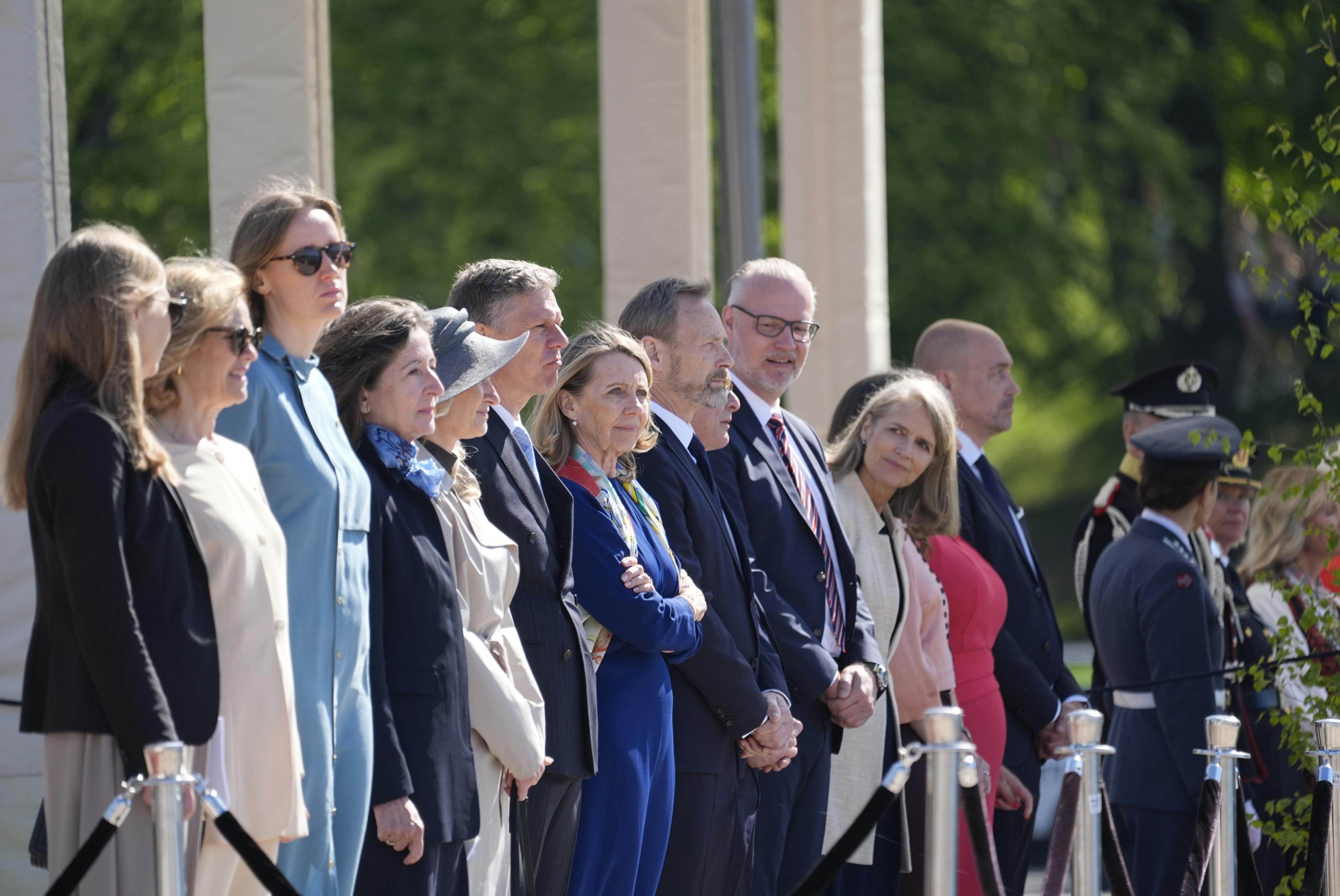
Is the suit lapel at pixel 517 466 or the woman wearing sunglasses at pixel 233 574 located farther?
the suit lapel at pixel 517 466

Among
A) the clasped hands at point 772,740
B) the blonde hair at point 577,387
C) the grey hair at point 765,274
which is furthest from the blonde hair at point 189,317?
the grey hair at point 765,274

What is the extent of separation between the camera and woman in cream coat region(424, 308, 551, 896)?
13.7 ft

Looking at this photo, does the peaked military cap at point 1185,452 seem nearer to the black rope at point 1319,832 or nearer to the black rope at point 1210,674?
the black rope at point 1210,674

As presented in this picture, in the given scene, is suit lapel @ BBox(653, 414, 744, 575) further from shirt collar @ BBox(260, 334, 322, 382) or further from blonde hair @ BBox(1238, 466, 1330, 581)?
blonde hair @ BBox(1238, 466, 1330, 581)

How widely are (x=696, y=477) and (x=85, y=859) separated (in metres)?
2.47

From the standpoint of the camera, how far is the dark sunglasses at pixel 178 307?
3.60 meters

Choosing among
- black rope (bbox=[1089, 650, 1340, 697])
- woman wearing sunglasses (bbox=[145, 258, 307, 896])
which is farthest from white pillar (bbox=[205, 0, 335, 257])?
black rope (bbox=[1089, 650, 1340, 697])

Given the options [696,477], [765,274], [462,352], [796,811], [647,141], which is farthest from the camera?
[647,141]

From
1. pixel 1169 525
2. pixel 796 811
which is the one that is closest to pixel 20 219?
pixel 796 811

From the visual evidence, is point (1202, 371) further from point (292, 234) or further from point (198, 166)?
point (198, 166)

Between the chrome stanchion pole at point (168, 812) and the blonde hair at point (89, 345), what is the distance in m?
0.56

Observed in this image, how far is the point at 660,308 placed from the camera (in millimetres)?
5402

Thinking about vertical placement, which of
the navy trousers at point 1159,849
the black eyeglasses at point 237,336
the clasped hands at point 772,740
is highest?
the black eyeglasses at point 237,336

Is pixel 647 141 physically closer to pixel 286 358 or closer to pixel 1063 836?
pixel 286 358
